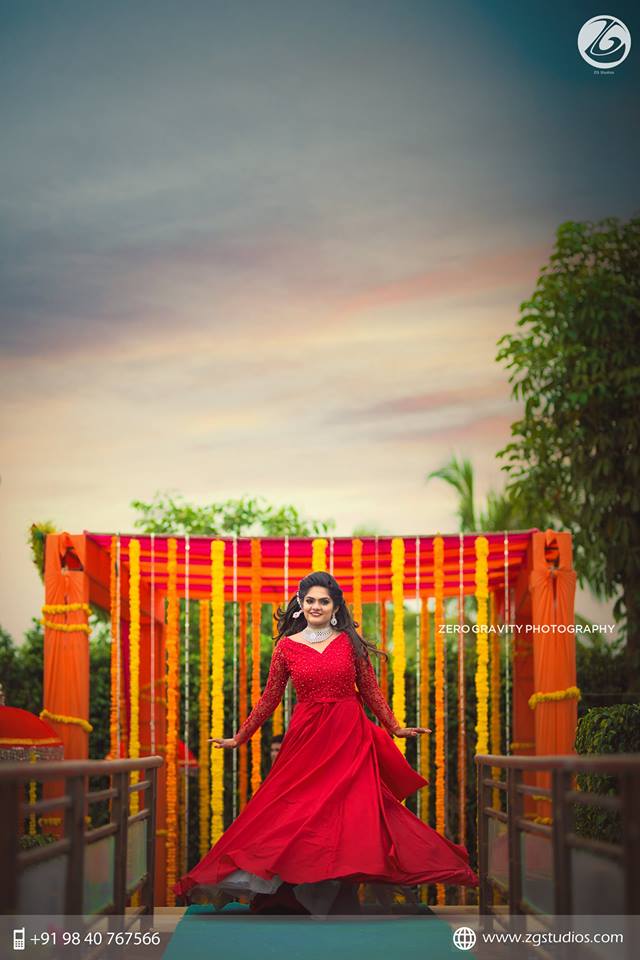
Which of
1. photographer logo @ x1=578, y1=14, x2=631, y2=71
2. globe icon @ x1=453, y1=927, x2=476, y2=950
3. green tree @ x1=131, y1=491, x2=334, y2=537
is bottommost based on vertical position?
globe icon @ x1=453, y1=927, x2=476, y2=950

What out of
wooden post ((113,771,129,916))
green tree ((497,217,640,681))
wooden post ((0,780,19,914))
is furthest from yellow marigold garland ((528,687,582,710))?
wooden post ((0,780,19,914))

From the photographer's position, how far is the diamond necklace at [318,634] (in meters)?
5.71

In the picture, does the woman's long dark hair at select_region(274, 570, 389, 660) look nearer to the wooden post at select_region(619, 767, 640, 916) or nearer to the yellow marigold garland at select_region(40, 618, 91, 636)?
the yellow marigold garland at select_region(40, 618, 91, 636)

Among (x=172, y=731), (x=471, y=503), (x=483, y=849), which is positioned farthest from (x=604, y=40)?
(x=471, y=503)

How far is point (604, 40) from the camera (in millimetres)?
9695

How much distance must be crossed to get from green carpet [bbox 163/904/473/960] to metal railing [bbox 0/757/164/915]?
302mm

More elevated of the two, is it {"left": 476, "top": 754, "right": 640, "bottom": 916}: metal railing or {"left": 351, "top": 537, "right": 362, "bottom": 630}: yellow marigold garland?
{"left": 351, "top": 537, "right": 362, "bottom": 630}: yellow marigold garland

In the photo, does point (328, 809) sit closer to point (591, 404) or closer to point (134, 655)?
point (134, 655)

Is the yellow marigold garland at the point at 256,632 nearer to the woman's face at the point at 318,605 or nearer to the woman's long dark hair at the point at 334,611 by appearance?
the woman's long dark hair at the point at 334,611

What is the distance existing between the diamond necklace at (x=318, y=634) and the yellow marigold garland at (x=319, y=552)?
6.23ft

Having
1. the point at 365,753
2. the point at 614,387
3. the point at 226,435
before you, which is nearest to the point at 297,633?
the point at 365,753

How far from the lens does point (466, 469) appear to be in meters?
16.6

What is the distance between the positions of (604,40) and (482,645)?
5.14m

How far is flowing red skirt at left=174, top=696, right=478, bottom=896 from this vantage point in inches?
195
